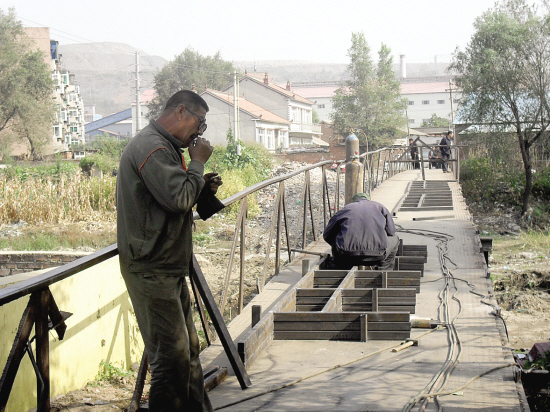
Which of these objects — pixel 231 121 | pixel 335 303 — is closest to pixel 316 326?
pixel 335 303

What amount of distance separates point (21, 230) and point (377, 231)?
53.8 ft

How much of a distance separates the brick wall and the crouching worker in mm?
6014

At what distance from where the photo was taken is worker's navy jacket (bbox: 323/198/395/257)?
7250 millimetres

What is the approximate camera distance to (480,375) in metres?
4.01

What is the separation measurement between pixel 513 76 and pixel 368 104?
1587 inches

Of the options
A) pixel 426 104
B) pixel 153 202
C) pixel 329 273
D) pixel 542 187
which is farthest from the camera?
pixel 426 104

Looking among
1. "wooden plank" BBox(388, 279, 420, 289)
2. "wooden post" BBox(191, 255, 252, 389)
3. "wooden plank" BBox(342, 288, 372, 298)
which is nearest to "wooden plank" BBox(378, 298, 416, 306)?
"wooden plank" BBox(342, 288, 372, 298)

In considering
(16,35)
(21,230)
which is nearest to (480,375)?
(21,230)

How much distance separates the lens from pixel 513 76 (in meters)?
27.9

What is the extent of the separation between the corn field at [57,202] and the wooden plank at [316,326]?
16855 mm

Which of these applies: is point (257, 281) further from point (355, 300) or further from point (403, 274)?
point (403, 274)

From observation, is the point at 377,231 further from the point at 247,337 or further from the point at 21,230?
the point at 21,230

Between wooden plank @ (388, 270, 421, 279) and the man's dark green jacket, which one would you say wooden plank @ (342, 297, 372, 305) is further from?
the man's dark green jacket

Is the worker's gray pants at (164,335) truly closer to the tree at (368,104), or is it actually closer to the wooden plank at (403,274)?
the wooden plank at (403,274)
